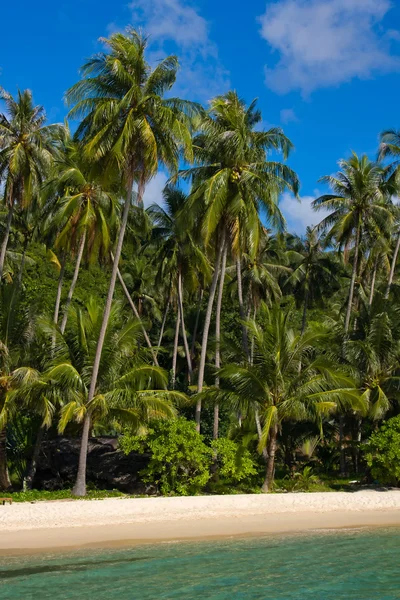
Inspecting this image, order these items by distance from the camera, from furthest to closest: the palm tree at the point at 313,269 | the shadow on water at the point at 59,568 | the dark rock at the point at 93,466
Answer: the palm tree at the point at 313,269
the dark rock at the point at 93,466
the shadow on water at the point at 59,568

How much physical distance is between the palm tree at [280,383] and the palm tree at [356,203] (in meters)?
7.00

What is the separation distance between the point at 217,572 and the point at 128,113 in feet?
43.5

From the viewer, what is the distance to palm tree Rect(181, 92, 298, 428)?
68.6ft

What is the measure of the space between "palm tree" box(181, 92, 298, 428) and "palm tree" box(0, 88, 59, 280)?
5.32 meters

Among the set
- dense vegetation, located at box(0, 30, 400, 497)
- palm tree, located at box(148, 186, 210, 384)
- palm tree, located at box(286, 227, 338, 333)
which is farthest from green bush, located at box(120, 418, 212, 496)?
palm tree, located at box(286, 227, 338, 333)

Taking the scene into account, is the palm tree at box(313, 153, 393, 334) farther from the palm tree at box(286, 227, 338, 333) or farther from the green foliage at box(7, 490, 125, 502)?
the green foliage at box(7, 490, 125, 502)

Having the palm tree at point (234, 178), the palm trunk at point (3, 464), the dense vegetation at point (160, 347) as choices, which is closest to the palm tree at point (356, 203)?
the dense vegetation at point (160, 347)

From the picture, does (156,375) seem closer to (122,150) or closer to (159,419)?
(159,419)

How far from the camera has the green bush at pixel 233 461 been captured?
19.7m

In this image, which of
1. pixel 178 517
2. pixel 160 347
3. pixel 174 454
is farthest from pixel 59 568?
pixel 160 347

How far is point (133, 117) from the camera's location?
19.0 meters

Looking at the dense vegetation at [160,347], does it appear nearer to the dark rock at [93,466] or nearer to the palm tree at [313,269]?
the dark rock at [93,466]

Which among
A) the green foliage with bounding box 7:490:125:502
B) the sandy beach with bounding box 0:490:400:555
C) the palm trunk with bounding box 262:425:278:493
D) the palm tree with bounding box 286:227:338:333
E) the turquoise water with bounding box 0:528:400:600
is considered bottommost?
the turquoise water with bounding box 0:528:400:600

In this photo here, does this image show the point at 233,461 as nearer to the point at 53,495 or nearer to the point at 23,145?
the point at 53,495
